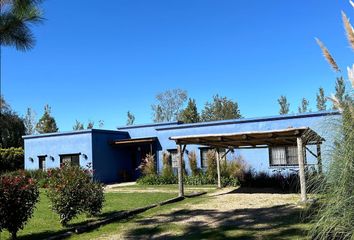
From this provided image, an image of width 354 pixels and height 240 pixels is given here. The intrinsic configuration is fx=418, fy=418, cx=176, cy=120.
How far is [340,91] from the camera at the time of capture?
500 centimetres

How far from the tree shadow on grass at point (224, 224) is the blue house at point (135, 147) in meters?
12.0

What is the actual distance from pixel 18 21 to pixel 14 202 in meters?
3.92

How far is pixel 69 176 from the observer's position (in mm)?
10914

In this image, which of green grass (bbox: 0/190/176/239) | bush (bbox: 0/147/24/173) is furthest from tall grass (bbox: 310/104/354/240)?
bush (bbox: 0/147/24/173)

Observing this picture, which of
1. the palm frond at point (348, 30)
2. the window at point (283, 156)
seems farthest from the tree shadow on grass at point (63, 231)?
the window at point (283, 156)

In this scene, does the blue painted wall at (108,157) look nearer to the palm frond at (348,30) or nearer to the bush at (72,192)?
the bush at (72,192)

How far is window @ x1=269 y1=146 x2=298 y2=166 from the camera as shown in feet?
75.2

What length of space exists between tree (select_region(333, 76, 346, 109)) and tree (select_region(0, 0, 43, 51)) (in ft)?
22.0

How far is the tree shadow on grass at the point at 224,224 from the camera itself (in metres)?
8.55

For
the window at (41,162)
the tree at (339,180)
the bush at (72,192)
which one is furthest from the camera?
the window at (41,162)

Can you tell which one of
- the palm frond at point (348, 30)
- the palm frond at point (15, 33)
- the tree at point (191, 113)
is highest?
the tree at point (191, 113)

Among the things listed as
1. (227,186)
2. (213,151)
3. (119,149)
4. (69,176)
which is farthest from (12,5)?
(119,149)

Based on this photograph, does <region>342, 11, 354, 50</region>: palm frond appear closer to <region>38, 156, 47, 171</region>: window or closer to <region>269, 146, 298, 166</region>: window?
<region>269, 146, 298, 166</region>: window

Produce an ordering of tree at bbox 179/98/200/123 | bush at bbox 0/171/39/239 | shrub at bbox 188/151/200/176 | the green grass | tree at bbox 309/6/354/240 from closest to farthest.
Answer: tree at bbox 309/6/354/240 < bush at bbox 0/171/39/239 < the green grass < shrub at bbox 188/151/200/176 < tree at bbox 179/98/200/123
